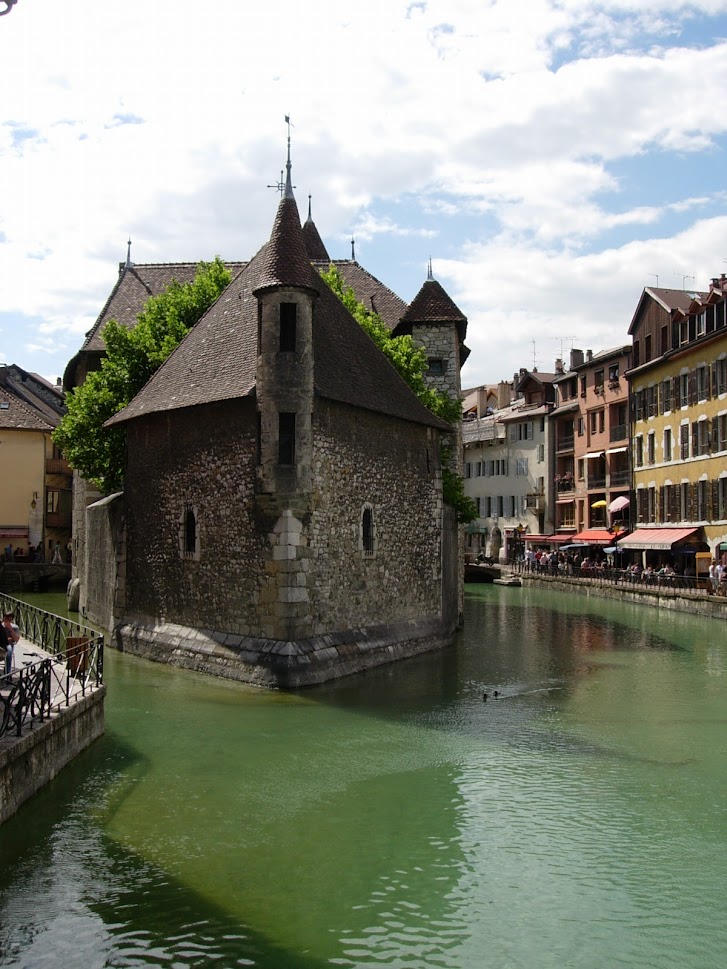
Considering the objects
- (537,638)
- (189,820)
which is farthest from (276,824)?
(537,638)

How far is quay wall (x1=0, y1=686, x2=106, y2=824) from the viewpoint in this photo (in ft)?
33.5

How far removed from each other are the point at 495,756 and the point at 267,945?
6.49 metres

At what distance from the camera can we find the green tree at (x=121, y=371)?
90.4 ft

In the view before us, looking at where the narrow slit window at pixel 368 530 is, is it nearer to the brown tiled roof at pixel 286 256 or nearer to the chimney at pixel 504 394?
the brown tiled roof at pixel 286 256

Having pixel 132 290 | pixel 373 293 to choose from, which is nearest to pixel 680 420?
pixel 373 293

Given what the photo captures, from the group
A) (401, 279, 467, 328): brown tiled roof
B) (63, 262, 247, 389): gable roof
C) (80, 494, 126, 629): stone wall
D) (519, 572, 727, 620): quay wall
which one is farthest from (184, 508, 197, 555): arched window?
(519, 572, 727, 620): quay wall

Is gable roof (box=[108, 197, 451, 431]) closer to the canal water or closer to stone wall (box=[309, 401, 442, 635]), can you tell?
stone wall (box=[309, 401, 442, 635])

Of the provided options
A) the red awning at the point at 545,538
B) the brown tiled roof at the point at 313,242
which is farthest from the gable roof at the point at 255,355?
the red awning at the point at 545,538

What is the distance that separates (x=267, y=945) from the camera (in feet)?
26.2

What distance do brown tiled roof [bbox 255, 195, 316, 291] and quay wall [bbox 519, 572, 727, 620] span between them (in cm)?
2142

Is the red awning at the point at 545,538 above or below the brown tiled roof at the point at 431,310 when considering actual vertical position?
below

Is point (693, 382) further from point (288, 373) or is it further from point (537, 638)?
point (288, 373)

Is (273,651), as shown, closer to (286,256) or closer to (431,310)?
(286,256)

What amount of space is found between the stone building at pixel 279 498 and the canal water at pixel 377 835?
196 centimetres
